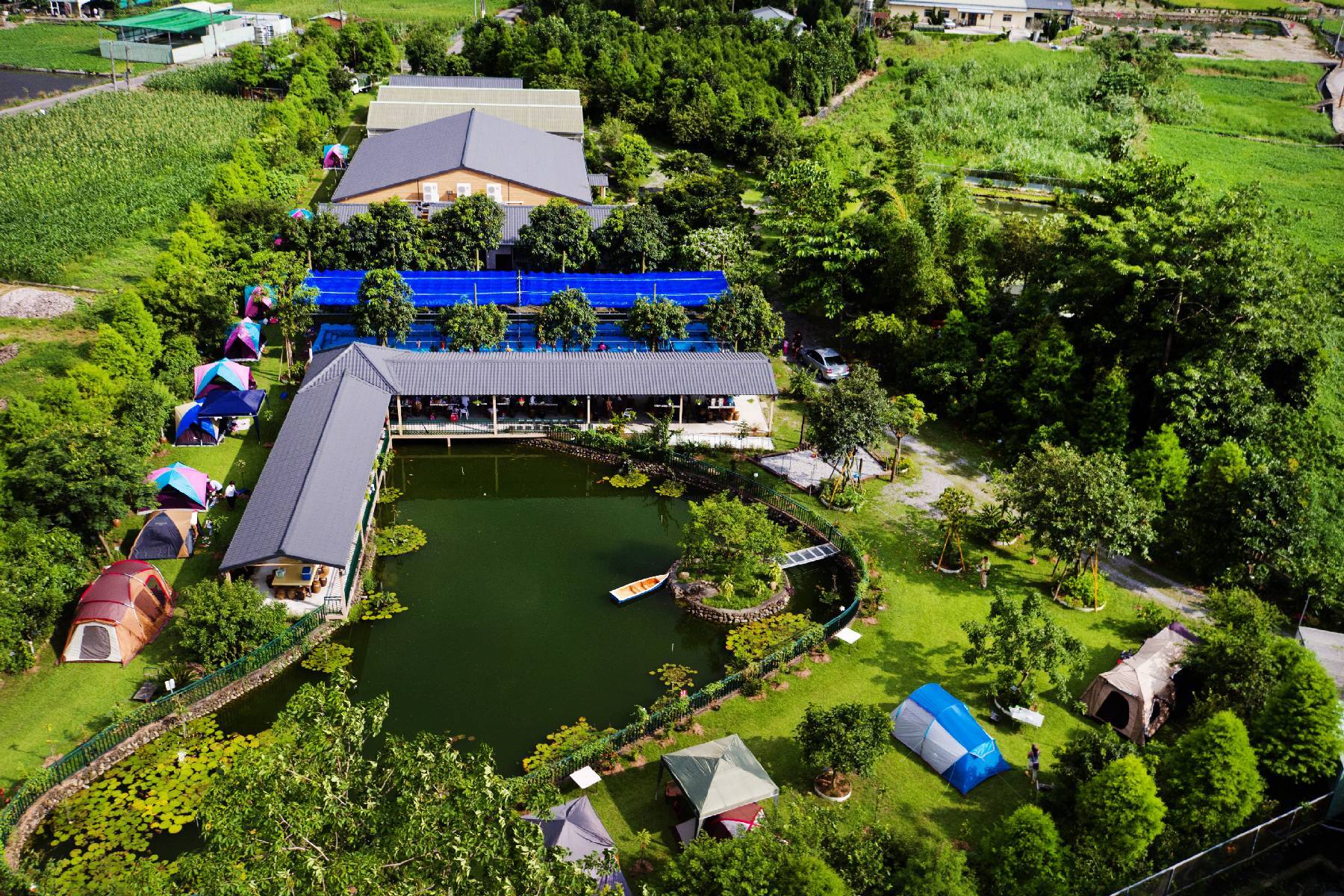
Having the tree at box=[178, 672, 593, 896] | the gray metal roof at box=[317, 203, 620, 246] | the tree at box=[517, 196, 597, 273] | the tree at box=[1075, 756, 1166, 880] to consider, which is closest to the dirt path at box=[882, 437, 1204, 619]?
the tree at box=[1075, 756, 1166, 880]

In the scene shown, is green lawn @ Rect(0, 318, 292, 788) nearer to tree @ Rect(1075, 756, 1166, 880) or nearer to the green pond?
the green pond

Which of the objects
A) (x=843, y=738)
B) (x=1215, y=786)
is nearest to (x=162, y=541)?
(x=843, y=738)

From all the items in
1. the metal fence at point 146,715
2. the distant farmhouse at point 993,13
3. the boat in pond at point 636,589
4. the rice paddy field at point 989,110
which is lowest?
the boat in pond at point 636,589

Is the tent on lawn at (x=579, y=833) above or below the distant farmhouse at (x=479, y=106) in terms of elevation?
below

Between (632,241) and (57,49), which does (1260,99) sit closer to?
(632,241)

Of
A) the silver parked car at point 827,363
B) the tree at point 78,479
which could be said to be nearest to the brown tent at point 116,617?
the tree at point 78,479

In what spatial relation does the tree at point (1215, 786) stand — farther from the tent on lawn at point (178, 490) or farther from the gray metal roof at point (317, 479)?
the tent on lawn at point (178, 490)
